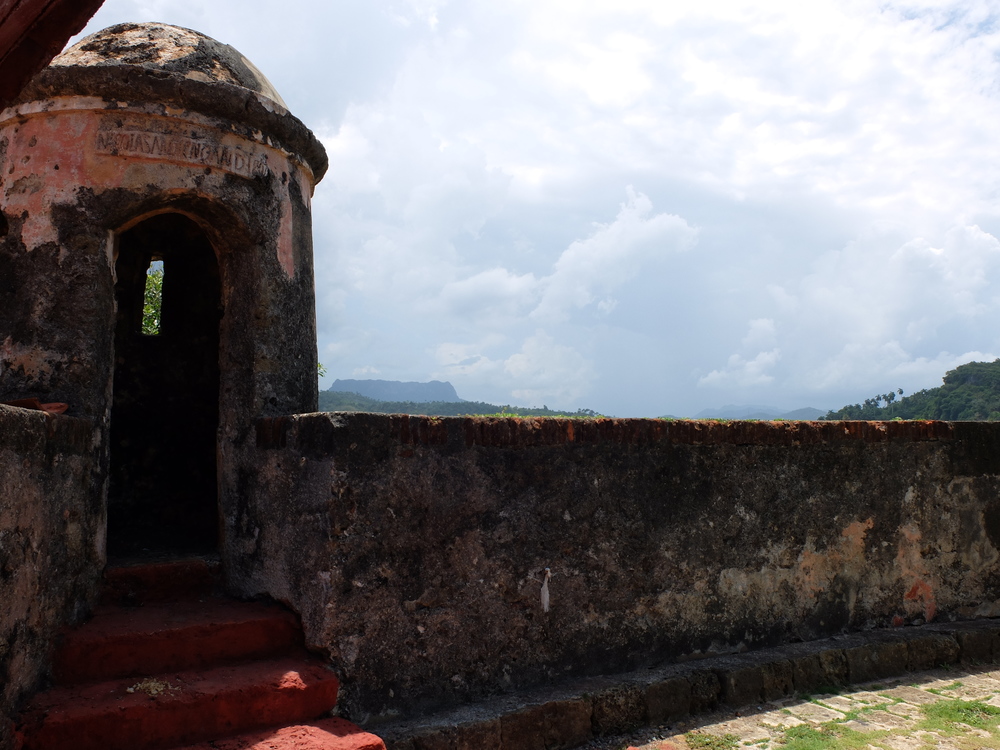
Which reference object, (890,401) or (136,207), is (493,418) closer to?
(136,207)

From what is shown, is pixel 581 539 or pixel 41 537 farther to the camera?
pixel 581 539

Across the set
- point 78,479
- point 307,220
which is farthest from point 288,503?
point 307,220

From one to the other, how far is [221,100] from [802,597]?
4.66 m

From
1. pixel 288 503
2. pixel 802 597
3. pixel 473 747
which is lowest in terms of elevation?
pixel 473 747

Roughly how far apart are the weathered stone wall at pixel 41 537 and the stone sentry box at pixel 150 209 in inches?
14.5

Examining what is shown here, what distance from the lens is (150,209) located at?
166 inches

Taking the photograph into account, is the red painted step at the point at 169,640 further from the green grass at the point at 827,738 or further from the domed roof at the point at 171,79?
the domed roof at the point at 171,79

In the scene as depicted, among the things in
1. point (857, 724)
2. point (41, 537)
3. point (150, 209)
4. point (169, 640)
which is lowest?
point (857, 724)

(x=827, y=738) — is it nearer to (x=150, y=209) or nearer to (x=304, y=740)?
(x=304, y=740)

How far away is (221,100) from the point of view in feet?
14.0

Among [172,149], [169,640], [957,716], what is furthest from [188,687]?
[957,716]

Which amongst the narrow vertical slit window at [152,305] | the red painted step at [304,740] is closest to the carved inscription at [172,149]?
the red painted step at [304,740]

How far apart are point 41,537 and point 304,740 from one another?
4.69 feet

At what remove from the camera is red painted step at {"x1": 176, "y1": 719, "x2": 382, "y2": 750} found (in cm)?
299
